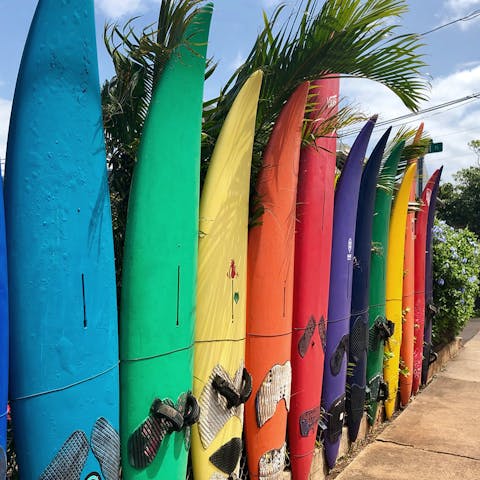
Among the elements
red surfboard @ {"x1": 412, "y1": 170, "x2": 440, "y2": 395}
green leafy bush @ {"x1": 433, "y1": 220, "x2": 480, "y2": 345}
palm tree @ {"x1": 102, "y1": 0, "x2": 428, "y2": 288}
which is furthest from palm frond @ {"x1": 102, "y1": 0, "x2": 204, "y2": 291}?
green leafy bush @ {"x1": 433, "y1": 220, "x2": 480, "y2": 345}

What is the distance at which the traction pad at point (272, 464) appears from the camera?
2.77 metres

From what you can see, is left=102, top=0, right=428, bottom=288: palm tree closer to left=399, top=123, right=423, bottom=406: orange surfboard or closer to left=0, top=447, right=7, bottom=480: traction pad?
left=0, top=447, right=7, bottom=480: traction pad

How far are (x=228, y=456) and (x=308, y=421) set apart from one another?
0.72m

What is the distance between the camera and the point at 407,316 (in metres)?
4.88

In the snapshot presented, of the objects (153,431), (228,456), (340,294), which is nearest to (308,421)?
(228,456)

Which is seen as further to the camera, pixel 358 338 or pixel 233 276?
pixel 358 338

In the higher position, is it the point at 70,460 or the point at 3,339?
the point at 3,339

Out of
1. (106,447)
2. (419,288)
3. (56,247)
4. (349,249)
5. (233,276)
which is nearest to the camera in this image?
(56,247)

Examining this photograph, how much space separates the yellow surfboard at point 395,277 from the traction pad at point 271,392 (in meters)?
1.86

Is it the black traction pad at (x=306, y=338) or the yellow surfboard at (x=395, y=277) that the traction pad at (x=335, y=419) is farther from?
the yellow surfboard at (x=395, y=277)

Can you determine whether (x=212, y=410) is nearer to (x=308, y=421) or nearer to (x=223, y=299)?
(x=223, y=299)

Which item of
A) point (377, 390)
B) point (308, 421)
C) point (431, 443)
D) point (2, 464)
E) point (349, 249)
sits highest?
point (349, 249)

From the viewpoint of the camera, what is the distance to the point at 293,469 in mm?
3094

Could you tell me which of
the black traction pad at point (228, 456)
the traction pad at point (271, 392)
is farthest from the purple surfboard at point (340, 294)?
the black traction pad at point (228, 456)
